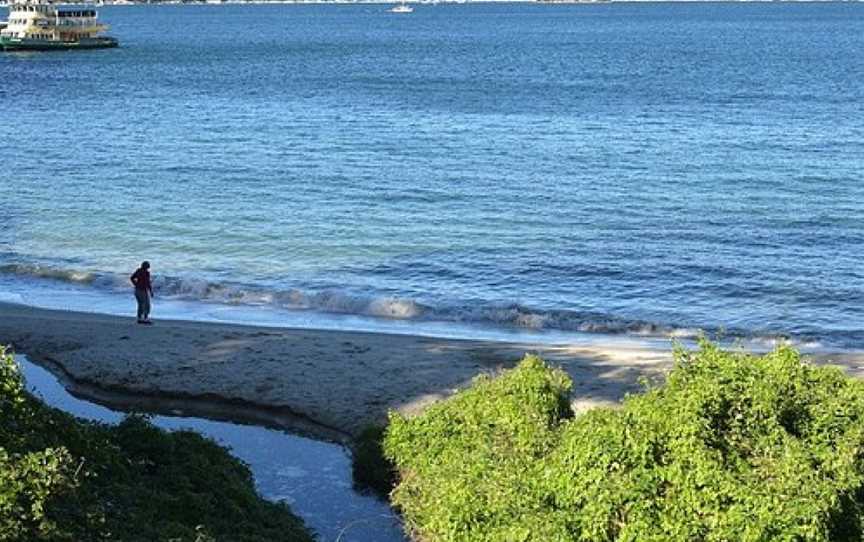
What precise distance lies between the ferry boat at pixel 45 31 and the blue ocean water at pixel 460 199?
127ft

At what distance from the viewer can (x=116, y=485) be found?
14141mm

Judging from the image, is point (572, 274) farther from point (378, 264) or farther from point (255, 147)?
point (255, 147)

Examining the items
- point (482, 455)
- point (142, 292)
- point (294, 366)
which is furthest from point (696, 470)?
point (142, 292)

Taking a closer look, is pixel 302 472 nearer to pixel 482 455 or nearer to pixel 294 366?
pixel 482 455

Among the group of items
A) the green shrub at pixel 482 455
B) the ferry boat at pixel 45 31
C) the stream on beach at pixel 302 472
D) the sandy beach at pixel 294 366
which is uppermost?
the ferry boat at pixel 45 31

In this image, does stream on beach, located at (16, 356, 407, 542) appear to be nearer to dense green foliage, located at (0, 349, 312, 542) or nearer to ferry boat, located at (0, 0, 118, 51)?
dense green foliage, located at (0, 349, 312, 542)

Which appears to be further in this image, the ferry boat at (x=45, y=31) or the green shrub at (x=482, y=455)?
the ferry boat at (x=45, y=31)

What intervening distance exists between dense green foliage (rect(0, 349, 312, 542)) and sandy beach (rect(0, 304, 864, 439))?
4.86 meters

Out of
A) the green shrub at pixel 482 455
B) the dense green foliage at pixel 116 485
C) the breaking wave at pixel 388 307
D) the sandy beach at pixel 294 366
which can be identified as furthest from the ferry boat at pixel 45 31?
the green shrub at pixel 482 455

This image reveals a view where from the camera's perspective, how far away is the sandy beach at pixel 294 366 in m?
21.8

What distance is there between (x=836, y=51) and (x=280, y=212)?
306 ft

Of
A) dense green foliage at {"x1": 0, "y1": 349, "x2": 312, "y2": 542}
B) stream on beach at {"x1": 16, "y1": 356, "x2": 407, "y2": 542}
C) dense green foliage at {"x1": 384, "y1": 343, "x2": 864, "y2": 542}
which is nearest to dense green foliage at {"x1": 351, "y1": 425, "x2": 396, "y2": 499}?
stream on beach at {"x1": 16, "y1": 356, "x2": 407, "y2": 542}

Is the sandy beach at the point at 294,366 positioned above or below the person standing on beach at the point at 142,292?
below

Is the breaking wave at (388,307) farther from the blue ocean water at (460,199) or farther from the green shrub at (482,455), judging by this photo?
the green shrub at (482,455)
